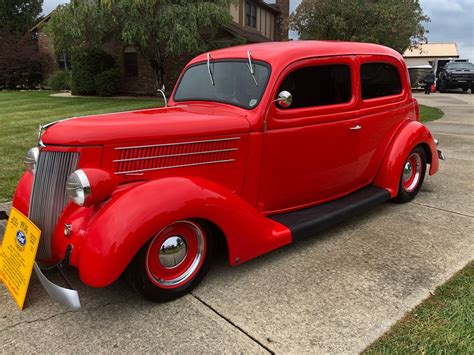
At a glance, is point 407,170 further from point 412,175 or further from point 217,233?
point 217,233

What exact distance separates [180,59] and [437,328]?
19.3m

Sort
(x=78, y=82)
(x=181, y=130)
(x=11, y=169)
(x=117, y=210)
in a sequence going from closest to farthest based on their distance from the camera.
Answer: (x=117, y=210)
(x=181, y=130)
(x=11, y=169)
(x=78, y=82)

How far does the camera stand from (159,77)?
60.2ft

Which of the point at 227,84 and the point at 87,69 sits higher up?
the point at 87,69

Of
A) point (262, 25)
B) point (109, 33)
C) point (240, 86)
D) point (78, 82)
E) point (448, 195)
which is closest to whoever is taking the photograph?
point (240, 86)

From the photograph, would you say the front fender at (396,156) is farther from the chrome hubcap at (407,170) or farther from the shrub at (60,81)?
the shrub at (60,81)

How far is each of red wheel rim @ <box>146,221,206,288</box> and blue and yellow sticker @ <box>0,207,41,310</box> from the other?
27.8 inches

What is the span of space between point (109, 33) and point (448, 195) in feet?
51.8

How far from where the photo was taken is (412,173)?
15.0 ft

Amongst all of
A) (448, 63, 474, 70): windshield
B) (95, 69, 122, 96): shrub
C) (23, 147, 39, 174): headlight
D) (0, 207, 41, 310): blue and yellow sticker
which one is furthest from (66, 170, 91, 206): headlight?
(448, 63, 474, 70): windshield

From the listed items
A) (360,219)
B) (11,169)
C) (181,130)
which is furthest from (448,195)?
(11,169)

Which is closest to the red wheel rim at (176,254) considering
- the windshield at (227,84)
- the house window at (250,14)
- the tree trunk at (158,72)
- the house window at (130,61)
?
the windshield at (227,84)

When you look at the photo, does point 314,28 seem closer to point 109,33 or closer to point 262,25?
point 262,25

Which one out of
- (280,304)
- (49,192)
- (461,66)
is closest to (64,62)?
(461,66)
